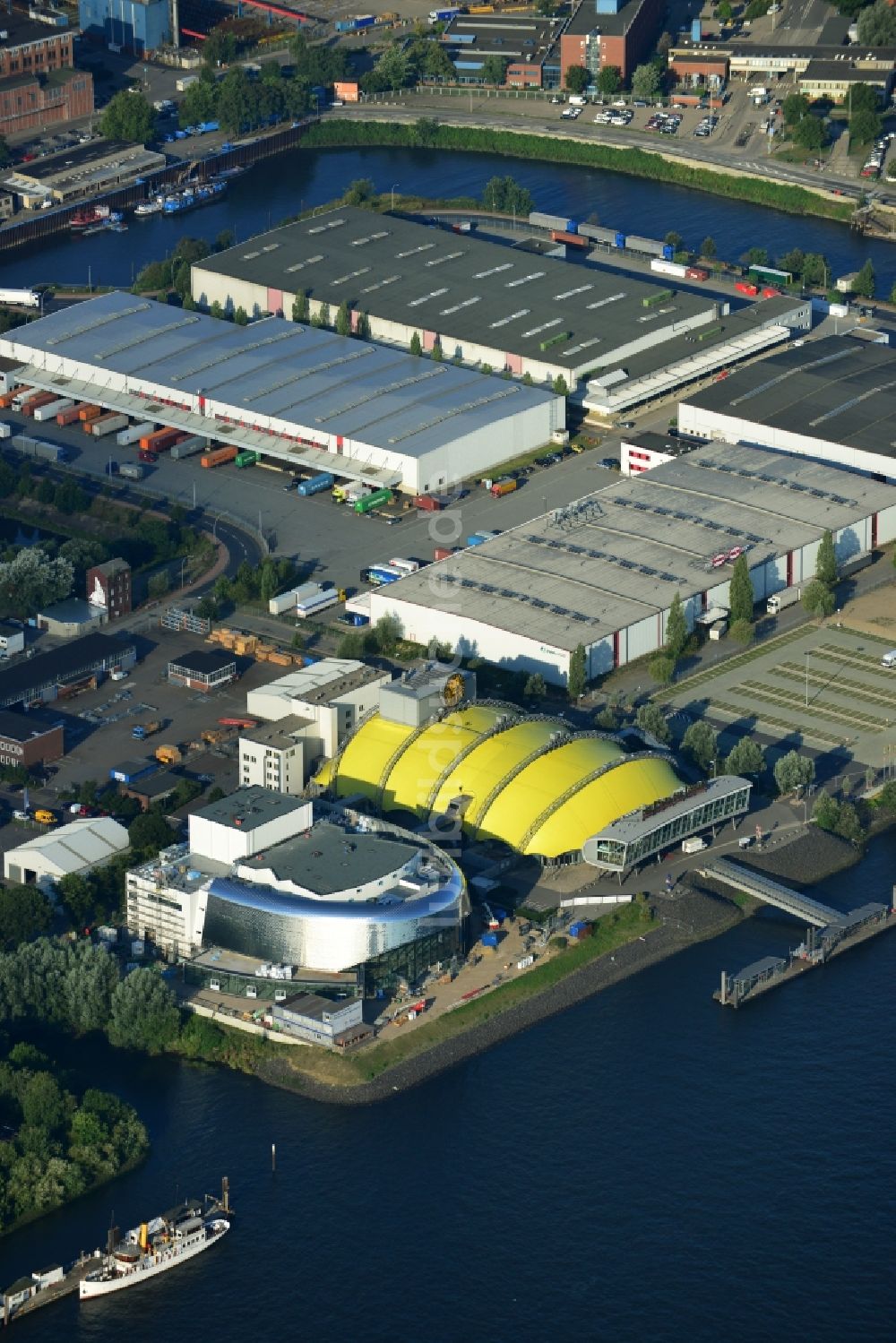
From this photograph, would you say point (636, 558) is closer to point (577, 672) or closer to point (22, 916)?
point (577, 672)

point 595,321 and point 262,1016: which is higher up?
point 595,321

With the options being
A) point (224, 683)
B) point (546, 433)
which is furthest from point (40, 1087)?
point (546, 433)

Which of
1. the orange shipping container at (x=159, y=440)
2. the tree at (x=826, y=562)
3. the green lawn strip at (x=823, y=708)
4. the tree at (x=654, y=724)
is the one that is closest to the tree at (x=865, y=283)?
the tree at (x=826, y=562)

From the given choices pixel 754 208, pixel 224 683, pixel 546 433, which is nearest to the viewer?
pixel 224 683

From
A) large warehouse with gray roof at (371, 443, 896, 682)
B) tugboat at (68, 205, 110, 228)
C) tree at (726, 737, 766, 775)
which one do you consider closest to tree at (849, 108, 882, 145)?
tugboat at (68, 205, 110, 228)

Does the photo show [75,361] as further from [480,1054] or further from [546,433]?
[480,1054]

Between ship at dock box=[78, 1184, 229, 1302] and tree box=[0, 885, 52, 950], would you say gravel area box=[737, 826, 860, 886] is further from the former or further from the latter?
ship at dock box=[78, 1184, 229, 1302]

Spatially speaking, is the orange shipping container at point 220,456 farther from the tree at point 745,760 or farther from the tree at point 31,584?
the tree at point 745,760
